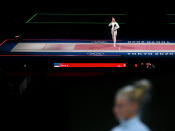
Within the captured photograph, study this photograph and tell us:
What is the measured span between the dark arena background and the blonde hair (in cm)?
7

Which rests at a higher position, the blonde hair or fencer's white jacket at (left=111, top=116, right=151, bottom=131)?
the blonde hair

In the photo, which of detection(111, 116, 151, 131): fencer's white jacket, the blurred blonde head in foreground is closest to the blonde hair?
the blurred blonde head in foreground

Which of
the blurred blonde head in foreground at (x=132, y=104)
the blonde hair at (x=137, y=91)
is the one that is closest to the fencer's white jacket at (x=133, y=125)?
the blurred blonde head in foreground at (x=132, y=104)

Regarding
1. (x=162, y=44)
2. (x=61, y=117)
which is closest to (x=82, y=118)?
(x=61, y=117)

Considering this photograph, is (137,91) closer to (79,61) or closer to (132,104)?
(132,104)

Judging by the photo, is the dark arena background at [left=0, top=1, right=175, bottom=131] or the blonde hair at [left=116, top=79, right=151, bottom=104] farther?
the dark arena background at [left=0, top=1, right=175, bottom=131]

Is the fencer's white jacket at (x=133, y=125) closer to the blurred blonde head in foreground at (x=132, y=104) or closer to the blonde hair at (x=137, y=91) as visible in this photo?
the blurred blonde head in foreground at (x=132, y=104)

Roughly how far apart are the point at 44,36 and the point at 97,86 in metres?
2.12

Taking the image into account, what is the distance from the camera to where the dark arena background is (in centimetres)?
281

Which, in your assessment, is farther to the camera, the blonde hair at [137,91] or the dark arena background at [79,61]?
the dark arena background at [79,61]

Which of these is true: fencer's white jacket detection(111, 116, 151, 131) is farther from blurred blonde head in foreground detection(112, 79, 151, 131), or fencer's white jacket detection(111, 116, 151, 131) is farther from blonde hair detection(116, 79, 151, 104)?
blonde hair detection(116, 79, 151, 104)

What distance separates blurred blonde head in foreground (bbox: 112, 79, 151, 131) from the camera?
98.4 inches

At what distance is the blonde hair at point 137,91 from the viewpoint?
8.18 ft

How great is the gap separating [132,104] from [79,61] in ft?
5.28
